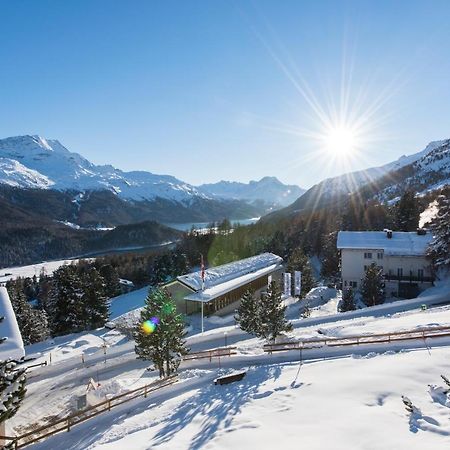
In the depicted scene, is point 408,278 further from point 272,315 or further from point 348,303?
point 272,315

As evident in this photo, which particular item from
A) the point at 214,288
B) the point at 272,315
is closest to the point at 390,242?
the point at 214,288

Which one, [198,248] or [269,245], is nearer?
[269,245]

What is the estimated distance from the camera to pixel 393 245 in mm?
51844

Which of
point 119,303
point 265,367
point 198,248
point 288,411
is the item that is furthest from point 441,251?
point 198,248

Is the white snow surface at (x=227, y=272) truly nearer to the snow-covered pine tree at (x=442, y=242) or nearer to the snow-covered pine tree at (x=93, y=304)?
the snow-covered pine tree at (x=93, y=304)

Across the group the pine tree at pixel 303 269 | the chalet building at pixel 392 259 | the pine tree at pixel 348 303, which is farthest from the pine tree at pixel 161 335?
the chalet building at pixel 392 259

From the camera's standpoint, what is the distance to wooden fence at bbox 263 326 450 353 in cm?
2158

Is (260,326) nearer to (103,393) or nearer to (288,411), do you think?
(103,393)

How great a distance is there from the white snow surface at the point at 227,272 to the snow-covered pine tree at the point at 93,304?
45.0 feet

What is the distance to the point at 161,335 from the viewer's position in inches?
1001

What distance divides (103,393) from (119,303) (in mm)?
51007

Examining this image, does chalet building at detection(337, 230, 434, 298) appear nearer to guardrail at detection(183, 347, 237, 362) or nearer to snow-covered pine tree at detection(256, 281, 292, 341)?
snow-covered pine tree at detection(256, 281, 292, 341)

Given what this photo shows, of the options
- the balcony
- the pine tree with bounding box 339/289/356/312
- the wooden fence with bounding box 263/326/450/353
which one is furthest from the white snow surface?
the wooden fence with bounding box 263/326/450/353

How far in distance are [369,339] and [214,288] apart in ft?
80.8
